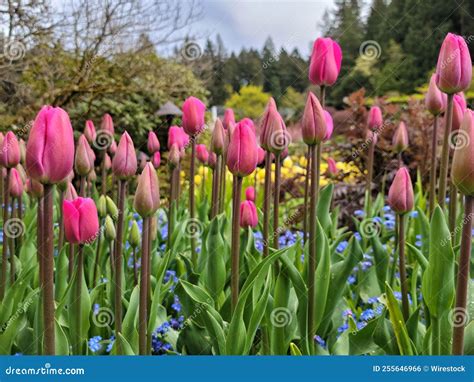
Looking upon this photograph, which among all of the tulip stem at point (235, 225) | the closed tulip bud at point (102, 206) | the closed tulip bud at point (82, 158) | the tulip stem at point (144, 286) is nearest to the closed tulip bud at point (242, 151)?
the tulip stem at point (235, 225)

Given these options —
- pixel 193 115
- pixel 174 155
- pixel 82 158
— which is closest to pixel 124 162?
pixel 82 158

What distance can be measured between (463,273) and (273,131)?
2.38ft

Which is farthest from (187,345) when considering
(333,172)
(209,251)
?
(333,172)

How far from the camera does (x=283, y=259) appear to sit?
150 centimetres

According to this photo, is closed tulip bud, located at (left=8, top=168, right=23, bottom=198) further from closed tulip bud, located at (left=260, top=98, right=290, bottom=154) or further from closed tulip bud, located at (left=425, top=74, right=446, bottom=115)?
closed tulip bud, located at (left=425, top=74, right=446, bottom=115)

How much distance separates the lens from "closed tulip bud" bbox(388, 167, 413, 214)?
1.49 metres

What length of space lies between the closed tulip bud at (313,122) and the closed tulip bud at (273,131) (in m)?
0.15

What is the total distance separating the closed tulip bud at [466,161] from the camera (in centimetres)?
92

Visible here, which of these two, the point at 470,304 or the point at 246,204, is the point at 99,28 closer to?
the point at 246,204

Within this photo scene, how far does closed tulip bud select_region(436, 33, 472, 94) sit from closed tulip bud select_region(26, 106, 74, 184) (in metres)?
1.04

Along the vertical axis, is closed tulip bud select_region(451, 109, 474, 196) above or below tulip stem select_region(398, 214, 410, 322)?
above

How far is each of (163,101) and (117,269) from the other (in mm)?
7247

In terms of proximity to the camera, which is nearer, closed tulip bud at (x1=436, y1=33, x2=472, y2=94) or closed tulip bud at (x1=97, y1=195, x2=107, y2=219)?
closed tulip bud at (x1=436, y1=33, x2=472, y2=94)

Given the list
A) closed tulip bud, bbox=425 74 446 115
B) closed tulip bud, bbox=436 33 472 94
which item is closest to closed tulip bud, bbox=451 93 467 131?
closed tulip bud, bbox=425 74 446 115
